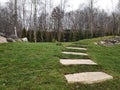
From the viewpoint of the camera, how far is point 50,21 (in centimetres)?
3425

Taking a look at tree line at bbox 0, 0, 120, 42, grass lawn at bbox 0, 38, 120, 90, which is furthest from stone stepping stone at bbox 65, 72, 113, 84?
tree line at bbox 0, 0, 120, 42

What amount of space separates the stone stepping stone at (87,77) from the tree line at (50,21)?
10.7 metres

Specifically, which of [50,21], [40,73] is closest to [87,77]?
[40,73]

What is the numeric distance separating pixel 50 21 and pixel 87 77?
100.0ft

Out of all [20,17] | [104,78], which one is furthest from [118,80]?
[20,17]

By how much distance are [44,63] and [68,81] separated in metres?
1.35

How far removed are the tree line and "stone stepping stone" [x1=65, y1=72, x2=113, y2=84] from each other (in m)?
10.7

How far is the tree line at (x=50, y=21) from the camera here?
23844mm

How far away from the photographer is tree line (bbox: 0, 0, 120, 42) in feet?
78.2

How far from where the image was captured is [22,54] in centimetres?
613

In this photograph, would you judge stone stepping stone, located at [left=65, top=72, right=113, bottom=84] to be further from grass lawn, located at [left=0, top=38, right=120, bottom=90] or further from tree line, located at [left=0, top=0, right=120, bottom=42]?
tree line, located at [left=0, top=0, right=120, bottom=42]

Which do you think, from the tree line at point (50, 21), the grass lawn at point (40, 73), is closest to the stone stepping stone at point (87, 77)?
the grass lawn at point (40, 73)

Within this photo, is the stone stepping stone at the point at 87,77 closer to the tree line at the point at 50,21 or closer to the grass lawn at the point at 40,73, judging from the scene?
the grass lawn at the point at 40,73

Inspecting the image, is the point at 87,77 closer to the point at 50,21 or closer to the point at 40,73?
the point at 40,73
